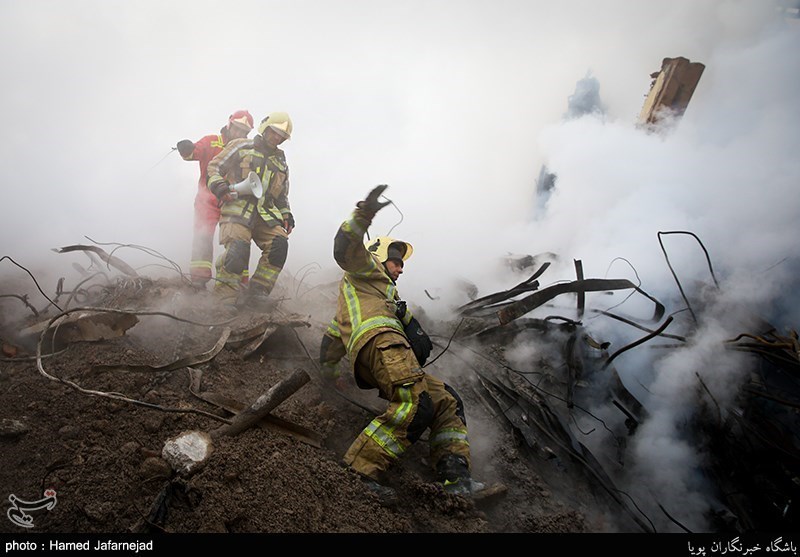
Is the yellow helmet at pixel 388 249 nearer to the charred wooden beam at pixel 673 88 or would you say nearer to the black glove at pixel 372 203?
the black glove at pixel 372 203

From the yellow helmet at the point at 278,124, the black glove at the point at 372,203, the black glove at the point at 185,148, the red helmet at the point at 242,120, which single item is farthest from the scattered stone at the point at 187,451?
the red helmet at the point at 242,120

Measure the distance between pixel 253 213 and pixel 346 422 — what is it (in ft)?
10.3

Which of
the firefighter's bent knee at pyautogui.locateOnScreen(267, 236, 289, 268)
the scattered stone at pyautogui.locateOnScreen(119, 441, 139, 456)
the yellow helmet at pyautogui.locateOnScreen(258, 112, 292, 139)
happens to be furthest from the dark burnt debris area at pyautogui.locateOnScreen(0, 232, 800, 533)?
the yellow helmet at pyautogui.locateOnScreen(258, 112, 292, 139)

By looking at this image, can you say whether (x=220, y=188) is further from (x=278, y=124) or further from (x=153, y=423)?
(x=153, y=423)

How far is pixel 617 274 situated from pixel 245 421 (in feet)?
16.4

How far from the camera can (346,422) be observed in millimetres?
3281

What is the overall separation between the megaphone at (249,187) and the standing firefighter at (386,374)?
102 inches

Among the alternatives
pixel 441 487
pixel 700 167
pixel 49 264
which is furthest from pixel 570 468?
pixel 49 264

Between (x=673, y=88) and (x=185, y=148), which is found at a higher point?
(x=673, y=88)

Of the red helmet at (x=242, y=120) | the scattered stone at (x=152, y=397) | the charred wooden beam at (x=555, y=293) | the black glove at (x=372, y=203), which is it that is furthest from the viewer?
the red helmet at (x=242, y=120)

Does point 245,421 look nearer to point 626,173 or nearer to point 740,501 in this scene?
point 740,501

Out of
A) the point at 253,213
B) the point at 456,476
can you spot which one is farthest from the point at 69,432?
the point at 253,213

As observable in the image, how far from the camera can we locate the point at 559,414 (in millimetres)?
3604

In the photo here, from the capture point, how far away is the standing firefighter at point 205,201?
552 centimetres
